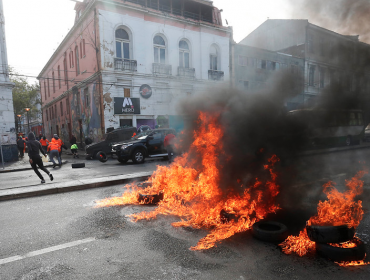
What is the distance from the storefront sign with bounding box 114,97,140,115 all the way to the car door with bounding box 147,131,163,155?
610cm

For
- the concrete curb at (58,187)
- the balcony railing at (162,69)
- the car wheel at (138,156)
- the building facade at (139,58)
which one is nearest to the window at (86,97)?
the building facade at (139,58)

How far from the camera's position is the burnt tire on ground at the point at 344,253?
9.34 ft

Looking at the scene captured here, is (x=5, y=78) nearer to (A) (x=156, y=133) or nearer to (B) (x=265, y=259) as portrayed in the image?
(A) (x=156, y=133)

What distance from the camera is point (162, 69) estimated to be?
1920cm

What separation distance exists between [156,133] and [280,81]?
27.4 feet

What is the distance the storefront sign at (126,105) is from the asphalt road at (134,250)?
44.3ft

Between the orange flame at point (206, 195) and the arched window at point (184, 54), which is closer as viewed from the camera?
the orange flame at point (206, 195)

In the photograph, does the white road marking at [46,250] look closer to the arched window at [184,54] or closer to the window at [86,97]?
the window at [86,97]

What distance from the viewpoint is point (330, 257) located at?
116 inches

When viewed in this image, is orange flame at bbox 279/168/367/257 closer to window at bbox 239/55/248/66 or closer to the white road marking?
the white road marking

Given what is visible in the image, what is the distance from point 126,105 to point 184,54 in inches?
275

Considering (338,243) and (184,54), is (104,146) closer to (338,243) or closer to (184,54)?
(184,54)

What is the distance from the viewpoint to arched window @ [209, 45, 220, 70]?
21938 mm

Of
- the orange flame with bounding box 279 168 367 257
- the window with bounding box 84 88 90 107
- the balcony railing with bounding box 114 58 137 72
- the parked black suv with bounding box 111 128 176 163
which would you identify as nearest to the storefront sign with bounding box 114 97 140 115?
the balcony railing with bounding box 114 58 137 72
